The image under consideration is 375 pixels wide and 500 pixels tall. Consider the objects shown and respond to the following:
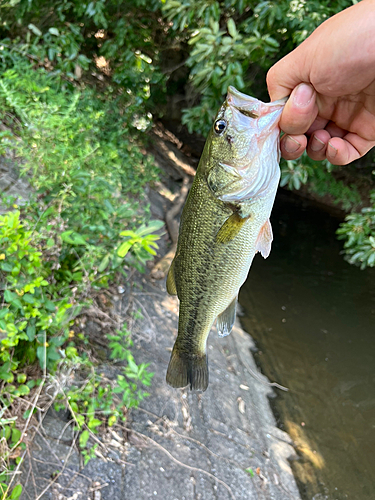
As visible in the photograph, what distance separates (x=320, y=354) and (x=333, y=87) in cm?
426

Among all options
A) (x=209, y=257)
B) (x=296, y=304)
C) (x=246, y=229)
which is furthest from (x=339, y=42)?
(x=296, y=304)

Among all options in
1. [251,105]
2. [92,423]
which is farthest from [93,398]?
[251,105]

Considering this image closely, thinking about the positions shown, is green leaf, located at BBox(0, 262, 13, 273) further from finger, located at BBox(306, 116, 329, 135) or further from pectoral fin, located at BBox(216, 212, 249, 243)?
finger, located at BBox(306, 116, 329, 135)

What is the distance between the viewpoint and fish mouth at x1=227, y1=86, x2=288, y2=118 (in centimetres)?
143

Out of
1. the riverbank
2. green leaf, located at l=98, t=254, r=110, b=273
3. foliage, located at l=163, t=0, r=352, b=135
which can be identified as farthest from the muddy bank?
foliage, located at l=163, t=0, r=352, b=135

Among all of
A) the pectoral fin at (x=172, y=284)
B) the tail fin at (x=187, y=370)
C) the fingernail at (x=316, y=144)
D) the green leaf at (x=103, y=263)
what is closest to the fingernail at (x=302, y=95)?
the fingernail at (x=316, y=144)

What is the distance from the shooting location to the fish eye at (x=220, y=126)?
1.50 meters

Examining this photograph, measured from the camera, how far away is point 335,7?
4164mm

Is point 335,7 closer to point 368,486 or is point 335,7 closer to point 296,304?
point 296,304

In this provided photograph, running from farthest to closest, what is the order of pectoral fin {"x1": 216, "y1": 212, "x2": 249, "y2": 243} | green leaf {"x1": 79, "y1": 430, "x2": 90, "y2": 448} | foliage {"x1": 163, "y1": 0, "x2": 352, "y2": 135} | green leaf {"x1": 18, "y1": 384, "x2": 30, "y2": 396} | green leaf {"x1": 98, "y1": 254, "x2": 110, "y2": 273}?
foliage {"x1": 163, "y1": 0, "x2": 352, "y2": 135} → green leaf {"x1": 98, "y1": 254, "x2": 110, "y2": 273} → green leaf {"x1": 79, "y1": 430, "x2": 90, "y2": 448} → green leaf {"x1": 18, "y1": 384, "x2": 30, "y2": 396} → pectoral fin {"x1": 216, "y1": 212, "x2": 249, "y2": 243}

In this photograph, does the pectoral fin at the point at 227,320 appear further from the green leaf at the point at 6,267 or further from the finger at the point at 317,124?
the green leaf at the point at 6,267

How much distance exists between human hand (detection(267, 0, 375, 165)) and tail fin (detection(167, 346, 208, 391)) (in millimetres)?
1119

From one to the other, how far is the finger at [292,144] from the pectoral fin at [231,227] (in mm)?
420

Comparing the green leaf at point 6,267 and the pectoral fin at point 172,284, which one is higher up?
the pectoral fin at point 172,284
